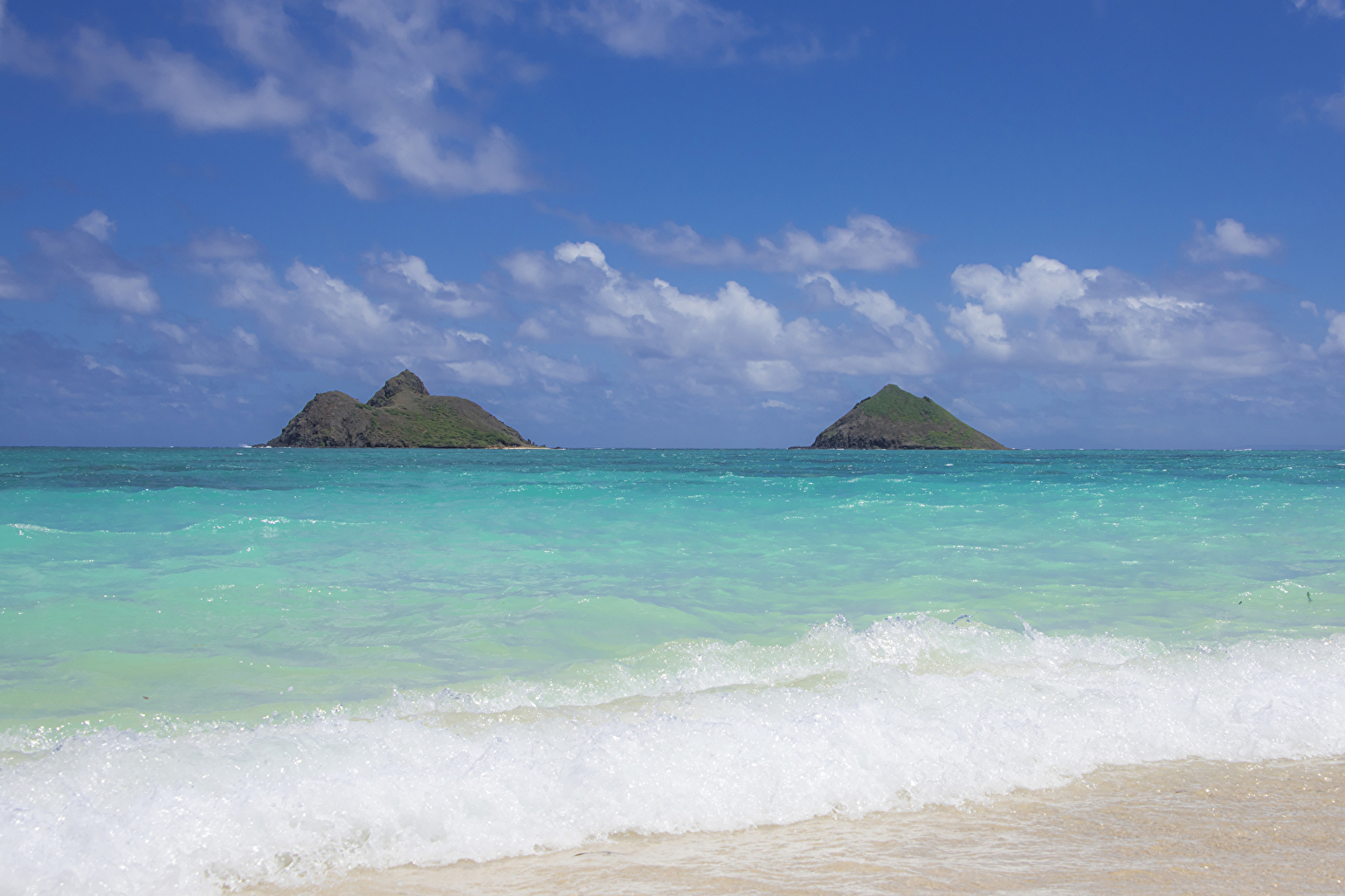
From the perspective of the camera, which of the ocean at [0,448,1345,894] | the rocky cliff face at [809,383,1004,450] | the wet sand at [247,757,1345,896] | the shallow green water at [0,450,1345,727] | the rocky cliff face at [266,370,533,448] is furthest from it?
the rocky cliff face at [809,383,1004,450]

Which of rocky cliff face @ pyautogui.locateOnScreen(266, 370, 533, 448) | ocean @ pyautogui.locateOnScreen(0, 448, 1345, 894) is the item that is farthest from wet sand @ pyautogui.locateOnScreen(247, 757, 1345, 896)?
rocky cliff face @ pyautogui.locateOnScreen(266, 370, 533, 448)

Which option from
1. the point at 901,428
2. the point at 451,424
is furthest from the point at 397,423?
the point at 901,428

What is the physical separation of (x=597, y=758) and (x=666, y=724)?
1.64 ft

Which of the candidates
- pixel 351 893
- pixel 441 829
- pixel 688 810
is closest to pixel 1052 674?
pixel 688 810

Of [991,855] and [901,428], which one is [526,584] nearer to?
[991,855]

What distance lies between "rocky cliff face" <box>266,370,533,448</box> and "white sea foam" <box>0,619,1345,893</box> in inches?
6199

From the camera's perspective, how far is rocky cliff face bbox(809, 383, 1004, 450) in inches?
6432

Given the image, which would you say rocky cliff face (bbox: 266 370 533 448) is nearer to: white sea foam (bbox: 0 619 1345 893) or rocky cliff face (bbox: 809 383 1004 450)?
rocky cliff face (bbox: 809 383 1004 450)

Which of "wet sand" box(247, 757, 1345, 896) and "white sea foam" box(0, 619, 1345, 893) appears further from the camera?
"white sea foam" box(0, 619, 1345, 893)

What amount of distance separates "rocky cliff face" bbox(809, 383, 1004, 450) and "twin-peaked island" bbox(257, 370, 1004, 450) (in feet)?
0.66

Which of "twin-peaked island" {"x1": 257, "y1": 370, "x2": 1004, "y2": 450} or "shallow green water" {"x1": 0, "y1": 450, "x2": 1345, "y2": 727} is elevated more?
"twin-peaked island" {"x1": 257, "y1": 370, "x2": 1004, "y2": 450}

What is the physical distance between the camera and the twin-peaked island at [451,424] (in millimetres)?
156500

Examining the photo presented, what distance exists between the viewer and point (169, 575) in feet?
28.3

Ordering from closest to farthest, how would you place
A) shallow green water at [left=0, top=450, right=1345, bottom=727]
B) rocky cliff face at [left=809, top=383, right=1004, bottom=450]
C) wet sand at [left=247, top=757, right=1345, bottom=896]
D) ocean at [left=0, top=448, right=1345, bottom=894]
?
1. wet sand at [left=247, top=757, right=1345, bottom=896]
2. ocean at [left=0, top=448, right=1345, bottom=894]
3. shallow green water at [left=0, top=450, right=1345, bottom=727]
4. rocky cliff face at [left=809, top=383, right=1004, bottom=450]
